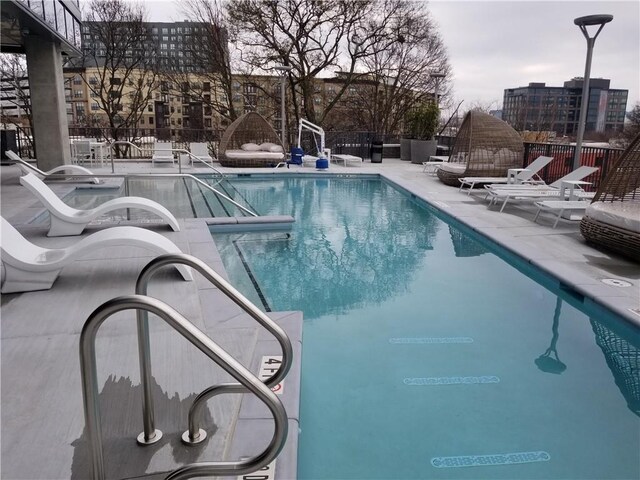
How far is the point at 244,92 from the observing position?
18.8m

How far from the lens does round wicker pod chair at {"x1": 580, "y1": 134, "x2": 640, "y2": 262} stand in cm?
505

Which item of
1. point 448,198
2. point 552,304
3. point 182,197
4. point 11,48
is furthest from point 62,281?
point 11,48

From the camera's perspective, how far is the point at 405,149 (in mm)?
16391

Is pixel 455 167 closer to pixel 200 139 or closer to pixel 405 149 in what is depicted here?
pixel 405 149

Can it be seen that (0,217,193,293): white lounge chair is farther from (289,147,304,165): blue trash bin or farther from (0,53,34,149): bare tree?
(0,53,34,149): bare tree

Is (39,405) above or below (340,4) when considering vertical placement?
below

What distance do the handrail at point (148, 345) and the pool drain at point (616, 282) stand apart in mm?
Result: 3683

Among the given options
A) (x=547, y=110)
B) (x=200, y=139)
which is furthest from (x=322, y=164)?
(x=547, y=110)

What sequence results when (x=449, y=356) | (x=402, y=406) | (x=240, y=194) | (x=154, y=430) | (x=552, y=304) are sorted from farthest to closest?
(x=240, y=194) → (x=552, y=304) → (x=449, y=356) → (x=402, y=406) → (x=154, y=430)

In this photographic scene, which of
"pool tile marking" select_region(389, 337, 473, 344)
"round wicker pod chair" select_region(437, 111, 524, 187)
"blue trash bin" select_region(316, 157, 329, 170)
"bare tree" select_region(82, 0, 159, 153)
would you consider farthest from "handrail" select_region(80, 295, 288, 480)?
"bare tree" select_region(82, 0, 159, 153)

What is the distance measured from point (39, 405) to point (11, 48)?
12.1 meters

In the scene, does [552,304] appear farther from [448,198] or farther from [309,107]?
[309,107]

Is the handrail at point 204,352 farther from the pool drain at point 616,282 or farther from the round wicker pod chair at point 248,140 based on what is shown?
the round wicker pod chair at point 248,140

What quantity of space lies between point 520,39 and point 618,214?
11757 millimetres
